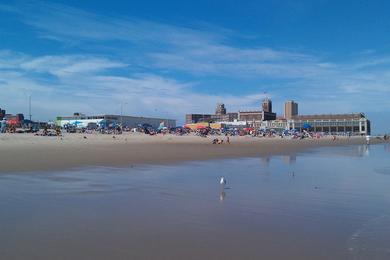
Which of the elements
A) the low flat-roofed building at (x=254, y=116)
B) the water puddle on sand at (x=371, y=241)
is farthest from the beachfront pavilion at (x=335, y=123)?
the water puddle on sand at (x=371, y=241)

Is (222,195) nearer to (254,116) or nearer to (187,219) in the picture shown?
(187,219)

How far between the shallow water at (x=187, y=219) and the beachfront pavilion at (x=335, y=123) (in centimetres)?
12767

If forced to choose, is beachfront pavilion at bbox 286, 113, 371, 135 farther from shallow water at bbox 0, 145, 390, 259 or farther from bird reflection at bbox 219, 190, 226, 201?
bird reflection at bbox 219, 190, 226, 201

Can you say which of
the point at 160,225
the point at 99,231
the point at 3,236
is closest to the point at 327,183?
the point at 160,225

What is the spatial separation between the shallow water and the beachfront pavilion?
12767 cm

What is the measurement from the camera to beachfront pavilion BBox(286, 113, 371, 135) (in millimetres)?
136500

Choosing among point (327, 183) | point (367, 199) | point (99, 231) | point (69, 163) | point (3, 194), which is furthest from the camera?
point (69, 163)

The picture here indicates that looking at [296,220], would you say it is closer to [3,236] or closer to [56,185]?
[3,236]

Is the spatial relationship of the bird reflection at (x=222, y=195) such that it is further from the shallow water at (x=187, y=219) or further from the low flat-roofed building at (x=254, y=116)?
the low flat-roofed building at (x=254, y=116)

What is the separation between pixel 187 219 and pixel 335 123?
473 feet

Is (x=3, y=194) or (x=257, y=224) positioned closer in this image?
(x=257, y=224)

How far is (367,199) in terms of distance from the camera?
10.9 metres

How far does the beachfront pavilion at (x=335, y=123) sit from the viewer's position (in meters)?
136

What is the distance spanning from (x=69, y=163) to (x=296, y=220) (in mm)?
13438
